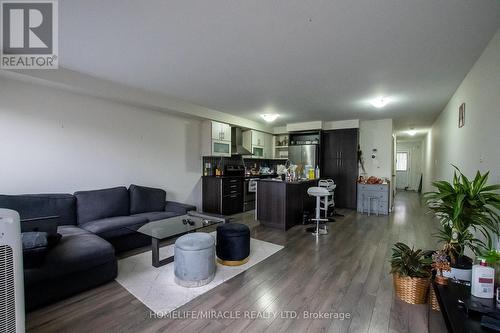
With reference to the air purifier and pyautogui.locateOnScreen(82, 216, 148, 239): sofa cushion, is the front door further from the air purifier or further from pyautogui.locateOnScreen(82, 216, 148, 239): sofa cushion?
the air purifier

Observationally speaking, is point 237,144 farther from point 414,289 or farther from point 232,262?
point 414,289

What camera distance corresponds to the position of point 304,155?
6.66 metres

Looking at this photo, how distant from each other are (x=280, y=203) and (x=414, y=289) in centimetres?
254

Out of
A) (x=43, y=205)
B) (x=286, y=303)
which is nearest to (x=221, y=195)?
(x=43, y=205)

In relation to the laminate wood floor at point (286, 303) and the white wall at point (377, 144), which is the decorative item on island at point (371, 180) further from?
the laminate wood floor at point (286, 303)

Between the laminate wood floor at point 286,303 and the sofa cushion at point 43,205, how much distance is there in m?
1.13

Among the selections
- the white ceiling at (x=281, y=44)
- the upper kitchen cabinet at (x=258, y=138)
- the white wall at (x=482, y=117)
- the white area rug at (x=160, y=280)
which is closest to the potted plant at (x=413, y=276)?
the white wall at (x=482, y=117)

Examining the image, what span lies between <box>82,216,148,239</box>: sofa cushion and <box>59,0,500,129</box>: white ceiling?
7.10 feet

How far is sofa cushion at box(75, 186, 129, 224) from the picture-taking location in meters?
3.36

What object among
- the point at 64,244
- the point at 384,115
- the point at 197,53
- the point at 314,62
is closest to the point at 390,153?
the point at 384,115

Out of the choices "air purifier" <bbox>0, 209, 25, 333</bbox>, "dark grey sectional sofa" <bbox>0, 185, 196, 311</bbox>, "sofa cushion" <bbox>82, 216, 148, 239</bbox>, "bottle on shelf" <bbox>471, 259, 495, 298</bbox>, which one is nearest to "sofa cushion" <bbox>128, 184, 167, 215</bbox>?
"dark grey sectional sofa" <bbox>0, 185, 196, 311</bbox>

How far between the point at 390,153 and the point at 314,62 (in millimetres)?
4572

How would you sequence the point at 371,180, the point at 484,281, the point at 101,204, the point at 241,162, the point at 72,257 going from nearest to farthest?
the point at 484,281, the point at 72,257, the point at 101,204, the point at 371,180, the point at 241,162

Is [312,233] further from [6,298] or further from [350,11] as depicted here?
[6,298]
